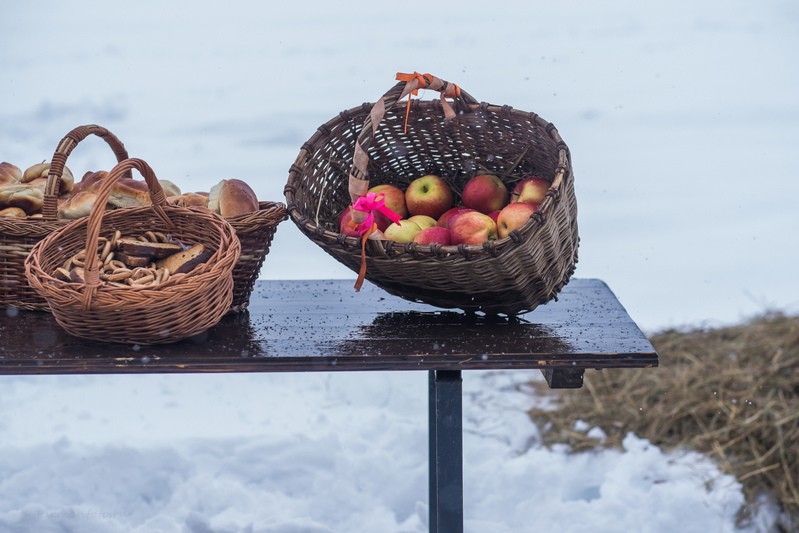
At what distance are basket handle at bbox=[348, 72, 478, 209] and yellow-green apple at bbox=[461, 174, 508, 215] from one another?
0.53 feet

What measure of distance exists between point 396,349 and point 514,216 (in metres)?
0.37

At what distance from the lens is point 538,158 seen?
2.28 m

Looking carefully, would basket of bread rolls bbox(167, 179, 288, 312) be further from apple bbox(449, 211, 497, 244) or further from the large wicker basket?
apple bbox(449, 211, 497, 244)

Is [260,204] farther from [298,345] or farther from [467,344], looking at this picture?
[467,344]

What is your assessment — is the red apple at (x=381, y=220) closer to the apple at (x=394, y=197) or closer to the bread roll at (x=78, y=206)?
the apple at (x=394, y=197)

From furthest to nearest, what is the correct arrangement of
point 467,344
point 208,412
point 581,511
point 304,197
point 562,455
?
point 208,412, point 562,455, point 581,511, point 304,197, point 467,344

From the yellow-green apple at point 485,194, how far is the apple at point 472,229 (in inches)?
6.9

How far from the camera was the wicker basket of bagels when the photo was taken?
82.4 inches

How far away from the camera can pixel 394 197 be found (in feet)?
7.50

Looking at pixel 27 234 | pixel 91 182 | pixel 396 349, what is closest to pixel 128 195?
pixel 91 182

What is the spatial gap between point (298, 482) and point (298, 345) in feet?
3.62

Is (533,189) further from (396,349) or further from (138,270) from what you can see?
(138,270)

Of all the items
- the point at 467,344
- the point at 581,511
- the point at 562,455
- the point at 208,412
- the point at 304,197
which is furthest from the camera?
the point at 208,412

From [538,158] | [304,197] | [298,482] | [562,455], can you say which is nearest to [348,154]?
[304,197]
